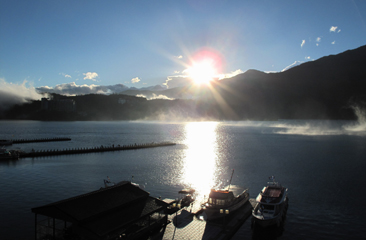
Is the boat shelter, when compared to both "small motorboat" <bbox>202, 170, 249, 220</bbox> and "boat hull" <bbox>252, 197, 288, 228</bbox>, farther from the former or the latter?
"boat hull" <bbox>252, 197, 288, 228</bbox>

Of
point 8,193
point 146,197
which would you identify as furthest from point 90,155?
point 146,197

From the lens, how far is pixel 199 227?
851 inches

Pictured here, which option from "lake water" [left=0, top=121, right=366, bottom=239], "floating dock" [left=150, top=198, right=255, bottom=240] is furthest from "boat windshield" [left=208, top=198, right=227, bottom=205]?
"lake water" [left=0, top=121, right=366, bottom=239]

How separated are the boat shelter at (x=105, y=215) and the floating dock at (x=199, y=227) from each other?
3.87 feet

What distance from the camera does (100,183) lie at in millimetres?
38250

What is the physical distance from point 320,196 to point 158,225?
80.8 ft

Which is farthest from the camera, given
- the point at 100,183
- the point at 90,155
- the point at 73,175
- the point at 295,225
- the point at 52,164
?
the point at 90,155

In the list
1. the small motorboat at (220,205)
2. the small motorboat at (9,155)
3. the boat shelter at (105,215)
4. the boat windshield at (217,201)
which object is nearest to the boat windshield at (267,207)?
the small motorboat at (220,205)

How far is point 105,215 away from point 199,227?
8.81 metres

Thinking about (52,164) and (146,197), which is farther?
(52,164)

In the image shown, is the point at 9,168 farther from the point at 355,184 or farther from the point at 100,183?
the point at 355,184

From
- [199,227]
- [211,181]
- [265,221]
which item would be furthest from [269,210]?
[211,181]

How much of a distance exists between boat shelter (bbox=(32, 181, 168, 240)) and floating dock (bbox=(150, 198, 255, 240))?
1180mm

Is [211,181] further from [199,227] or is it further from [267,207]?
[199,227]
